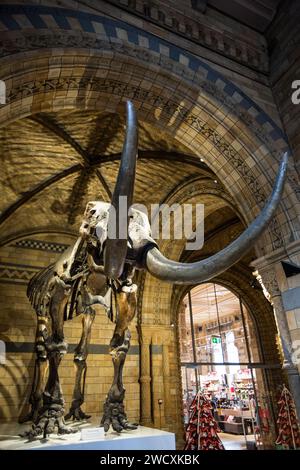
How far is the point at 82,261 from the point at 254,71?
4.62 metres

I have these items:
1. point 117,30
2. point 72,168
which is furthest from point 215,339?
point 117,30

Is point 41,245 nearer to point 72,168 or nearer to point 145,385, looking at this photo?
point 72,168

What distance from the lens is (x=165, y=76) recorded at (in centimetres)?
460

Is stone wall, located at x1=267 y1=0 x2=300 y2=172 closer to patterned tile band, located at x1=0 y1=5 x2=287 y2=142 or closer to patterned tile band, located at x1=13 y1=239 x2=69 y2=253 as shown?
patterned tile band, located at x1=0 y1=5 x2=287 y2=142

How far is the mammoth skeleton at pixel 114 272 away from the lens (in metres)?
2.20

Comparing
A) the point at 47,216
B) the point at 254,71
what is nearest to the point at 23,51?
the point at 254,71

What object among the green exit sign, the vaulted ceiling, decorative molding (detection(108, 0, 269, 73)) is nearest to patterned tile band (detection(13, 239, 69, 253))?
the vaulted ceiling

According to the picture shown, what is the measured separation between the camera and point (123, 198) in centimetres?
234

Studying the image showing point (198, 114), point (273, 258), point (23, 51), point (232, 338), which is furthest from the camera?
point (232, 338)

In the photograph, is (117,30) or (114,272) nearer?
(114,272)

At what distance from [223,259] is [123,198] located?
85 cm

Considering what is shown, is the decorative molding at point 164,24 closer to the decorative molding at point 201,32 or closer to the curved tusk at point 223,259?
the decorative molding at point 201,32

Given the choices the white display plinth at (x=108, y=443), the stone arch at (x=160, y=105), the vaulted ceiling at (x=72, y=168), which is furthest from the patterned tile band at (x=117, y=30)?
the white display plinth at (x=108, y=443)

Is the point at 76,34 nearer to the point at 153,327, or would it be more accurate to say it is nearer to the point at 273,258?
the point at 273,258
